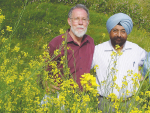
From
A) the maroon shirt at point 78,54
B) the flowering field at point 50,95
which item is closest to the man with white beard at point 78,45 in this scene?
the maroon shirt at point 78,54

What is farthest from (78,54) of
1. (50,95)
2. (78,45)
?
(50,95)

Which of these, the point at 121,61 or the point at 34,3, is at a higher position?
the point at 34,3

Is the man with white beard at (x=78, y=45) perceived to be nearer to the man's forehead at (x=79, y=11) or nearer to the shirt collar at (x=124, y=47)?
the man's forehead at (x=79, y=11)

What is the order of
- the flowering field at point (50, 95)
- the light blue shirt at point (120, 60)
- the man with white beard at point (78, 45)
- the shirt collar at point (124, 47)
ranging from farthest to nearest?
the man with white beard at point (78, 45) → the shirt collar at point (124, 47) → the light blue shirt at point (120, 60) → the flowering field at point (50, 95)

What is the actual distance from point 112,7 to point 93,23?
10.0 ft

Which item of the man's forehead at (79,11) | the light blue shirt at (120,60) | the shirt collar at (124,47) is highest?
the man's forehead at (79,11)

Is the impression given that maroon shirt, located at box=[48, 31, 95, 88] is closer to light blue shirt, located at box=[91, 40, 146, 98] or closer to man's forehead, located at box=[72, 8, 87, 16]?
light blue shirt, located at box=[91, 40, 146, 98]

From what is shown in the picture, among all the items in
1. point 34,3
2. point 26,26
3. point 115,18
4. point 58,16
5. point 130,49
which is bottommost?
point 130,49

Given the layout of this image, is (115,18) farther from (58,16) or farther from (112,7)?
(112,7)

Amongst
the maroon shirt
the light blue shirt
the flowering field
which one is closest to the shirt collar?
the light blue shirt

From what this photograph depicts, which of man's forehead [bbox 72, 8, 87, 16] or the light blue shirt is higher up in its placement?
man's forehead [bbox 72, 8, 87, 16]

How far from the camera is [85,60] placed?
3.18 m

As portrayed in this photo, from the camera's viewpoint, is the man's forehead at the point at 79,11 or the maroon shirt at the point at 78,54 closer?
the maroon shirt at the point at 78,54

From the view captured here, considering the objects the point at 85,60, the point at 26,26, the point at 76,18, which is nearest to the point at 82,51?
the point at 85,60
